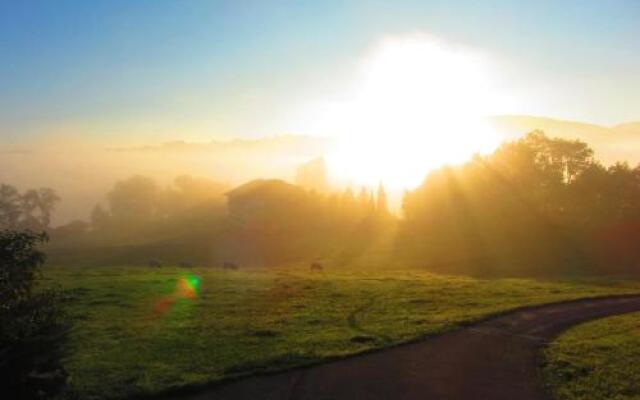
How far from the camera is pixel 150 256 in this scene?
134 m

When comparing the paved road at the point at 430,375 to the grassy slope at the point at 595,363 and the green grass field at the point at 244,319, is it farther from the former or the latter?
the green grass field at the point at 244,319

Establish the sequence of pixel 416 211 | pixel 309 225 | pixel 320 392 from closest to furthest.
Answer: pixel 320 392, pixel 416 211, pixel 309 225

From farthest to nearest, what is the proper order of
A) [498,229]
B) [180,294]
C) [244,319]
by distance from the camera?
[498,229] < [180,294] < [244,319]

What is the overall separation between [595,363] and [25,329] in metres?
21.8

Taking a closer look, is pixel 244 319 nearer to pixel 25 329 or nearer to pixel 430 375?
pixel 430 375

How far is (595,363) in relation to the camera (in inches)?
869

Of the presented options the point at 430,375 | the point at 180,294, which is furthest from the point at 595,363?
the point at 180,294

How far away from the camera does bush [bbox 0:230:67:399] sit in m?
15.6

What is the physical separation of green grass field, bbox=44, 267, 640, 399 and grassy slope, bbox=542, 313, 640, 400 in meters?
6.43

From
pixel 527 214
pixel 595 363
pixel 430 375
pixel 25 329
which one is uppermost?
pixel 527 214

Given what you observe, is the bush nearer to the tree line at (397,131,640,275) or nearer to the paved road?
the paved road

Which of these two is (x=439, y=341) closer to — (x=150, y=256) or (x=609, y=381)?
(x=609, y=381)

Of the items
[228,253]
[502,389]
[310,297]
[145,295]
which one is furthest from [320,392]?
[228,253]

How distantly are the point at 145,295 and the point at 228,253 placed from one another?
92210mm
